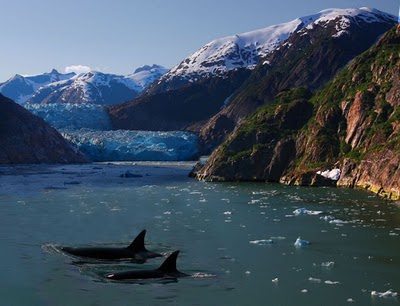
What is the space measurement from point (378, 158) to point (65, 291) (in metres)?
44.1

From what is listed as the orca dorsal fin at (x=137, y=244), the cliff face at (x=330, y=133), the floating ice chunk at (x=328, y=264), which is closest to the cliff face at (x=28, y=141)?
the cliff face at (x=330, y=133)

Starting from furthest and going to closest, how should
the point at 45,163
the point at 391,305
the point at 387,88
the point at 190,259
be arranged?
the point at 45,163 < the point at 387,88 < the point at 190,259 < the point at 391,305

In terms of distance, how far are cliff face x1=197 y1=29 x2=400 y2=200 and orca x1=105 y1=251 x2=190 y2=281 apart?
38.4 metres

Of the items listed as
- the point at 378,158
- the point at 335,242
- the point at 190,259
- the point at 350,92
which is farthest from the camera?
the point at 350,92

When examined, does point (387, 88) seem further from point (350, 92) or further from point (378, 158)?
point (378, 158)

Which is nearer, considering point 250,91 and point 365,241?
point 365,241

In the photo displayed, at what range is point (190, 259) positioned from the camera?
28406 mm

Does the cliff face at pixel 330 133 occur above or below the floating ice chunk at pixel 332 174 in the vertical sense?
above

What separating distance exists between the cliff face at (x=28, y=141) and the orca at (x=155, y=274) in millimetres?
111064

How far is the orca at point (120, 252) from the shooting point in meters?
28.3

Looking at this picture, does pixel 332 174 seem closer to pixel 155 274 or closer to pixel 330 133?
pixel 330 133

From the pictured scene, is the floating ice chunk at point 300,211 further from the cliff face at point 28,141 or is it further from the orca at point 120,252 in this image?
the cliff face at point 28,141

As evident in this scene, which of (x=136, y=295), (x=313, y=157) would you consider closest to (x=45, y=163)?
(x=313, y=157)

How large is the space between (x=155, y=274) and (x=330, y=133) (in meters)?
52.1
